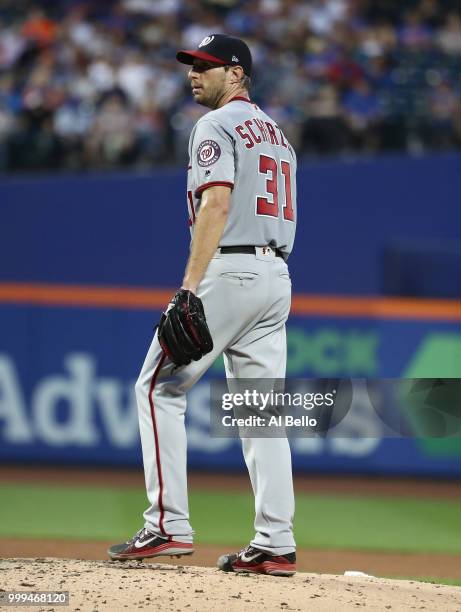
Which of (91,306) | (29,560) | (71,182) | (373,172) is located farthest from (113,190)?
(29,560)

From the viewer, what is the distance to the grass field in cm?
618

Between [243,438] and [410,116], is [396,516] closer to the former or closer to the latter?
[243,438]

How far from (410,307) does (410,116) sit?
2108 millimetres

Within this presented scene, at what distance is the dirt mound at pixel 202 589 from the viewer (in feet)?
12.0

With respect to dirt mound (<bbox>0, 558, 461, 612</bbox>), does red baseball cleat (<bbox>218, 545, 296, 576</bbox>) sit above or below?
above

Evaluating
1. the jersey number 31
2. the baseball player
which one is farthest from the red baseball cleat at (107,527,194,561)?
the jersey number 31

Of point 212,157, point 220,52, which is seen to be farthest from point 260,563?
point 220,52

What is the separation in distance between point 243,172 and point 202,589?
4.79ft

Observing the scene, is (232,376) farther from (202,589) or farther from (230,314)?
(202,589)

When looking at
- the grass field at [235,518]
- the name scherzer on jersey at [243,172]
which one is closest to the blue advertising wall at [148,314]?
the grass field at [235,518]

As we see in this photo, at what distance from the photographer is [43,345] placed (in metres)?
8.84

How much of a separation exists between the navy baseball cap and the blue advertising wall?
4494 mm

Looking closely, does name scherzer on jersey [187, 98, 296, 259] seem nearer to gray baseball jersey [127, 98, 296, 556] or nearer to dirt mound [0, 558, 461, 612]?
gray baseball jersey [127, 98, 296, 556]

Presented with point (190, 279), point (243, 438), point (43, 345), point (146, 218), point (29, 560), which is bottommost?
point (29, 560)
